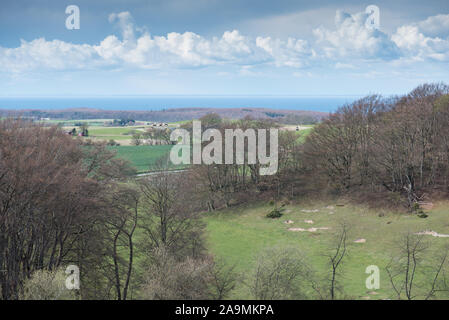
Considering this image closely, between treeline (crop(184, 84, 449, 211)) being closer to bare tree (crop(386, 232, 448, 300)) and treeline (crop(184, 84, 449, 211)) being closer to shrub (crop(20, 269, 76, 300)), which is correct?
bare tree (crop(386, 232, 448, 300))

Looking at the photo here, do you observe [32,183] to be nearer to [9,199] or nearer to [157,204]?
[9,199]

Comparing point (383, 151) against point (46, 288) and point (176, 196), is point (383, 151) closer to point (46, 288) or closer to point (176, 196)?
point (176, 196)

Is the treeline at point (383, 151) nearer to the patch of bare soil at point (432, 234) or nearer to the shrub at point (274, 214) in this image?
the patch of bare soil at point (432, 234)

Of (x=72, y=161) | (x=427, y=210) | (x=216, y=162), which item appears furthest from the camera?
(x=216, y=162)

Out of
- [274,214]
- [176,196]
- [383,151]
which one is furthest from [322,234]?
[176,196]
